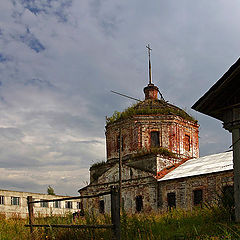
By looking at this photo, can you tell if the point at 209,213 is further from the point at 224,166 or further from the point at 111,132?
the point at 111,132

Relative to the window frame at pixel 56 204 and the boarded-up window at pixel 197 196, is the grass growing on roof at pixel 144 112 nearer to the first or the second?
the boarded-up window at pixel 197 196

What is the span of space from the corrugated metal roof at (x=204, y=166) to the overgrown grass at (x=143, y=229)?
452 inches

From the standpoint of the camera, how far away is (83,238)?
26.5 feet

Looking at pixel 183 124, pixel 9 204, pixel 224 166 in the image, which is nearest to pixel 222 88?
pixel 224 166

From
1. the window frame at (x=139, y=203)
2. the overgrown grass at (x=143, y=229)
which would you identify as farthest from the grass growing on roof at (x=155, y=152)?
the overgrown grass at (x=143, y=229)

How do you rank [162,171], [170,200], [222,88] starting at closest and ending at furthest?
[222,88] → [170,200] → [162,171]

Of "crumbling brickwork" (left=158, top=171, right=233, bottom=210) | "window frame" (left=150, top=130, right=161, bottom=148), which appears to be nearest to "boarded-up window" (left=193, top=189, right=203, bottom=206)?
"crumbling brickwork" (left=158, top=171, right=233, bottom=210)

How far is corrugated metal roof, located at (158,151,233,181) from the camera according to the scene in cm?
2262

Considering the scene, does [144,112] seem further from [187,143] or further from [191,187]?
[191,187]

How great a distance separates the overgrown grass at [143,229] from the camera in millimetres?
7965

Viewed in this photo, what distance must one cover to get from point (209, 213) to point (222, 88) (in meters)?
3.77

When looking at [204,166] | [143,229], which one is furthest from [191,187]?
[143,229]

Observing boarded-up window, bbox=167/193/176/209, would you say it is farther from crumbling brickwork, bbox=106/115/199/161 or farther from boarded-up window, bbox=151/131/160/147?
boarded-up window, bbox=151/131/160/147

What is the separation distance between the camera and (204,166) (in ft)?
80.2
